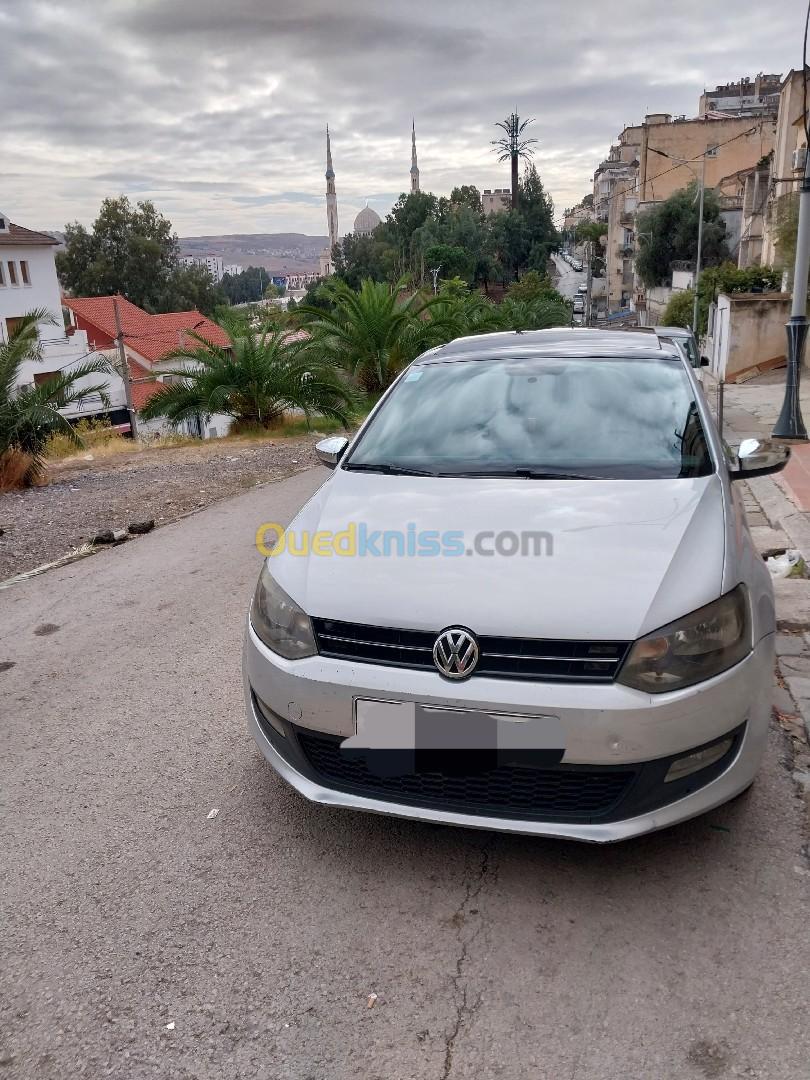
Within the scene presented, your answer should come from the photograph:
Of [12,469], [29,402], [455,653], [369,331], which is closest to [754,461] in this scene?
[455,653]

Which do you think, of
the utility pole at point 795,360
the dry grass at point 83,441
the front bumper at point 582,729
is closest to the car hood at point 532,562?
the front bumper at point 582,729

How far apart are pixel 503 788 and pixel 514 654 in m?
0.43

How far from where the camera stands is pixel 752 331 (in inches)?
791

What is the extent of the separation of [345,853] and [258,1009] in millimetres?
689

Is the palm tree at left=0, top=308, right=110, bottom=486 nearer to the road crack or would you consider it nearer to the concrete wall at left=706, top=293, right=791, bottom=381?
the road crack

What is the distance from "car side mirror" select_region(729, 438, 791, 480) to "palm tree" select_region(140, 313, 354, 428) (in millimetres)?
9975

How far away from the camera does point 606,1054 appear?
2.07m

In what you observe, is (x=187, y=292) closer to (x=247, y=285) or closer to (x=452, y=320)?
(x=452, y=320)

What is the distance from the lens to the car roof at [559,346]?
4266mm

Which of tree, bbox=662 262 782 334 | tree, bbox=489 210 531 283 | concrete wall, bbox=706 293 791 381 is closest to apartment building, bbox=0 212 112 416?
tree, bbox=662 262 782 334

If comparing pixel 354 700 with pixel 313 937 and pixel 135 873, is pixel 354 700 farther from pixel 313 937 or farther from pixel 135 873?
pixel 135 873

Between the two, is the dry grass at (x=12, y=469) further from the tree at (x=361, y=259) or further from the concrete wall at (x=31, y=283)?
the tree at (x=361, y=259)

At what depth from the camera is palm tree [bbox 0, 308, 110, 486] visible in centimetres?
979

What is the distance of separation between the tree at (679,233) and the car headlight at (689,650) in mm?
51260
